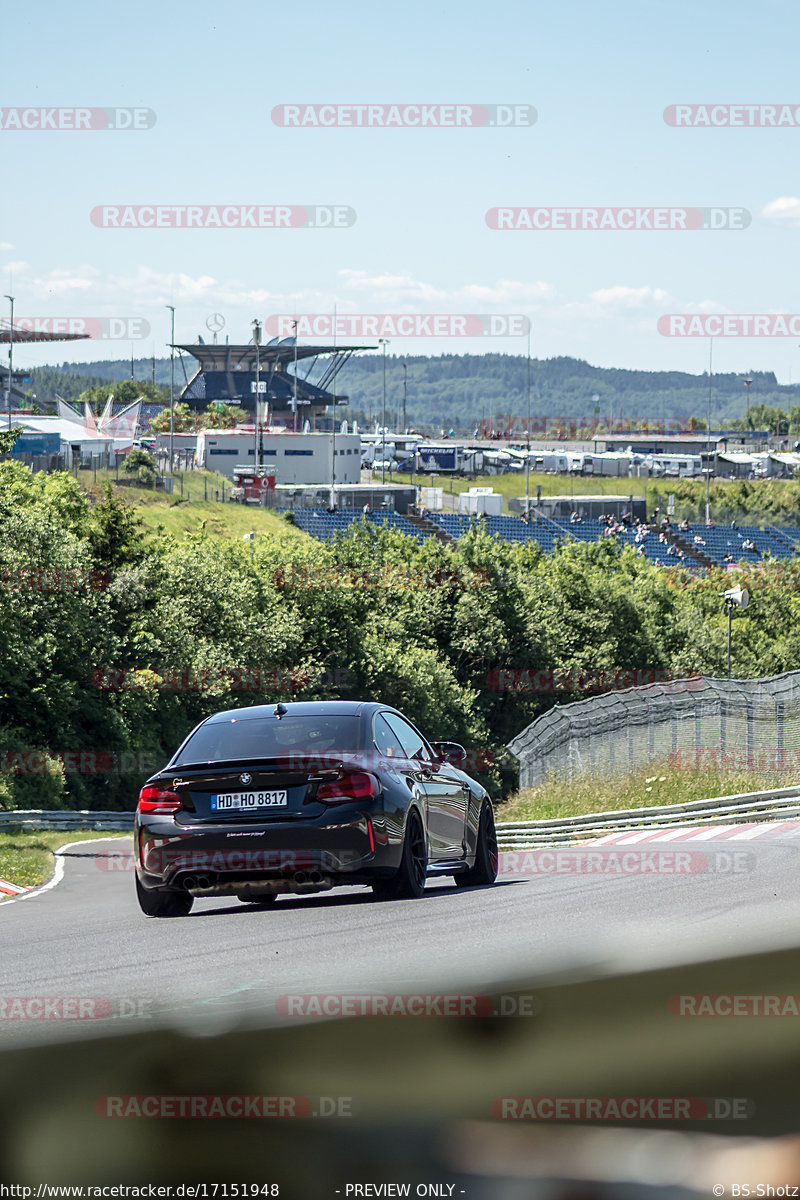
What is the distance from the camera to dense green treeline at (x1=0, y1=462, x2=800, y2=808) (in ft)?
128

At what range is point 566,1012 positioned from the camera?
4.98 meters

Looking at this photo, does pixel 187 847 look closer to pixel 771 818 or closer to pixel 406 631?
pixel 771 818

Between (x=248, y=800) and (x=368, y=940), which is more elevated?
(x=248, y=800)

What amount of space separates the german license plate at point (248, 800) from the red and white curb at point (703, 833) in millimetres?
8402

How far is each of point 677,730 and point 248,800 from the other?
17.9 meters

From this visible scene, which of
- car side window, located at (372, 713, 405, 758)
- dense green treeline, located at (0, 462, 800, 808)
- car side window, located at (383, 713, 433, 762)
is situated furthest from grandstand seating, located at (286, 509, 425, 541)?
car side window, located at (372, 713, 405, 758)

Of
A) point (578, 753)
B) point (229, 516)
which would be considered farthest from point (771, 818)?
point (229, 516)

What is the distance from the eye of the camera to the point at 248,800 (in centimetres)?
905

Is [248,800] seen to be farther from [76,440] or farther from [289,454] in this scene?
[289,454]

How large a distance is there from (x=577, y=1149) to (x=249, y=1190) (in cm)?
83

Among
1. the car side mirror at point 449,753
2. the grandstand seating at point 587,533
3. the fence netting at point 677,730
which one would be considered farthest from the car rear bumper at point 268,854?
the grandstand seating at point 587,533

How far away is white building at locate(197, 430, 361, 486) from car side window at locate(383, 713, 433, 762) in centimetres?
11480

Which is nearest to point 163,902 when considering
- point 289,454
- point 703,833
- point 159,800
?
point 159,800

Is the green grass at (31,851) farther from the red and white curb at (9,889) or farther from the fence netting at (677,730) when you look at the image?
the fence netting at (677,730)
